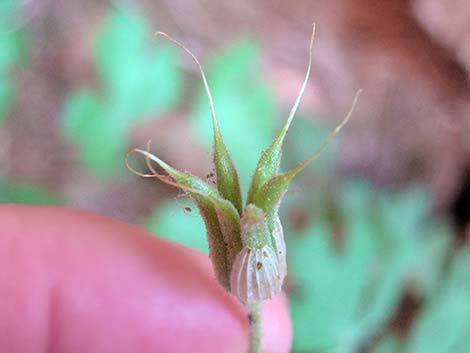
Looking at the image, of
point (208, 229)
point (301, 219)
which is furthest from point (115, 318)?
point (301, 219)

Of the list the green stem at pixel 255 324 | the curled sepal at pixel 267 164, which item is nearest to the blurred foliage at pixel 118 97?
the green stem at pixel 255 324

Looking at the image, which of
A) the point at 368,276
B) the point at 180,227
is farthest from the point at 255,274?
the point at 368,276

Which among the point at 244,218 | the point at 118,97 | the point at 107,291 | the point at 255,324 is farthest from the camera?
the point at 118,97

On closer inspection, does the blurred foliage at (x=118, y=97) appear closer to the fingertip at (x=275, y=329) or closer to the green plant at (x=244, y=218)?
the fingertip at (x=275, y=329)

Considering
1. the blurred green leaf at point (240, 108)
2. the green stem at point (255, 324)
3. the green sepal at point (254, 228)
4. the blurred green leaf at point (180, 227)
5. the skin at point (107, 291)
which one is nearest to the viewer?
the green sepal at point (254, 228)

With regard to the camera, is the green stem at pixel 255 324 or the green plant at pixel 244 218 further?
the green stem at pixel 255 324

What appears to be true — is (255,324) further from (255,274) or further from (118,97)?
(118,97)

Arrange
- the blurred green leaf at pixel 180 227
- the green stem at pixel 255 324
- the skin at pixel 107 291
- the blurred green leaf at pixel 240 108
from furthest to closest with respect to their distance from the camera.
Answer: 1. the blurred green leaf at pixel 240 108
2. the blurred green leaf at pixel 180 227
3. the skin at pixel 107 291
4. the green stem at pixel 255 324
